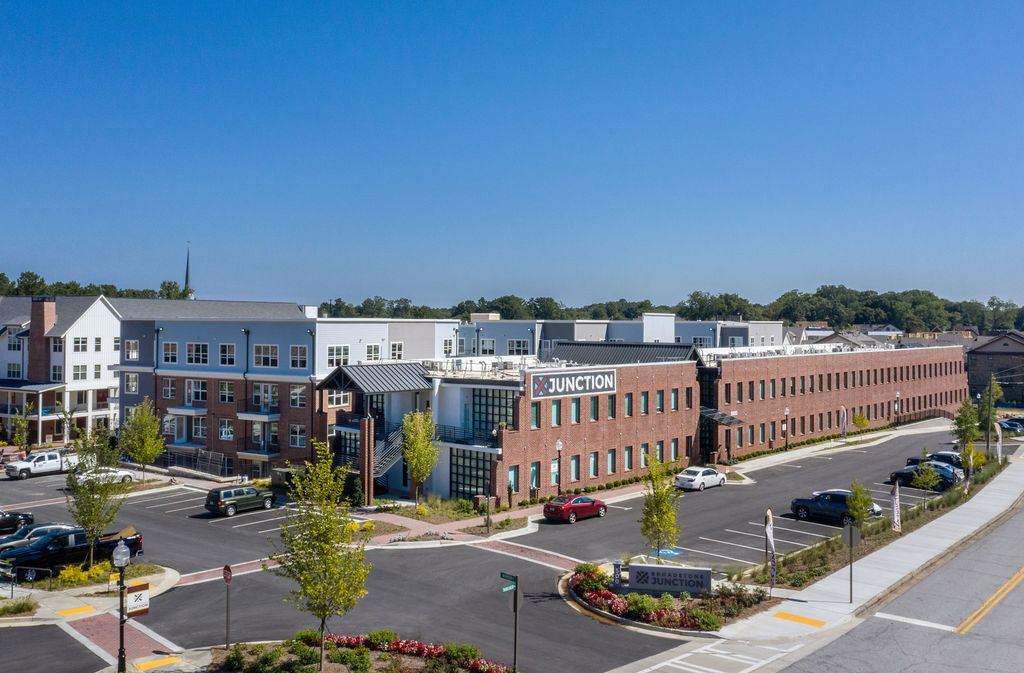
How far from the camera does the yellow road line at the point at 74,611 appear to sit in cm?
2638

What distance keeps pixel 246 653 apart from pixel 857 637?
58.0ft

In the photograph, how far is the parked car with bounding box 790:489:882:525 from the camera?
40.7m

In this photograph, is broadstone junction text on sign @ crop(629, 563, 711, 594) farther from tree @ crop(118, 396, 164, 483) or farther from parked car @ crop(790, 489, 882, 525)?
tree @ crop(118, 396, 164, 483)

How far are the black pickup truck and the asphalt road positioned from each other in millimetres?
26694

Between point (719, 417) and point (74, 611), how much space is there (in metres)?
43.9

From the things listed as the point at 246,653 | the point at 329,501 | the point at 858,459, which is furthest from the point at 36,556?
the point at 858,459

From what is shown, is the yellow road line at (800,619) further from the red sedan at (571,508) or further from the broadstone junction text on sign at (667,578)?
the red sedan at (571,508)

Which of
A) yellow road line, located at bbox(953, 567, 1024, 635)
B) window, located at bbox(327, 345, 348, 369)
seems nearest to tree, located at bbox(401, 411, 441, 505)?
window, located at bbox(327, 345, 348, 369)

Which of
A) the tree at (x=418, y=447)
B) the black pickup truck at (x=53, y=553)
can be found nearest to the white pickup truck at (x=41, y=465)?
the black pickup truck at (x=53, y=553)

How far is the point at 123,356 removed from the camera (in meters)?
63.7

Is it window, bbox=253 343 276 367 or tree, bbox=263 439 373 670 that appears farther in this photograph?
window, bbox=253 343 276 367

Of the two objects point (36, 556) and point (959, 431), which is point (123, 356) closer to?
point (36, 556)

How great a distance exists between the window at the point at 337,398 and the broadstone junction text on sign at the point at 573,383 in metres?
15.2

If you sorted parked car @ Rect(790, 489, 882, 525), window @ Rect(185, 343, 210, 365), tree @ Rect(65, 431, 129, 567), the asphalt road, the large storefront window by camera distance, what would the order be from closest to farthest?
1. the asphalt road
2. tree @ Rect(65, 431, 129, 567)
3. parked car @ Rect(790, 489, 882, 525)
4. the large storefront window
5. window @ Rect(185, 343, 210, 365)
